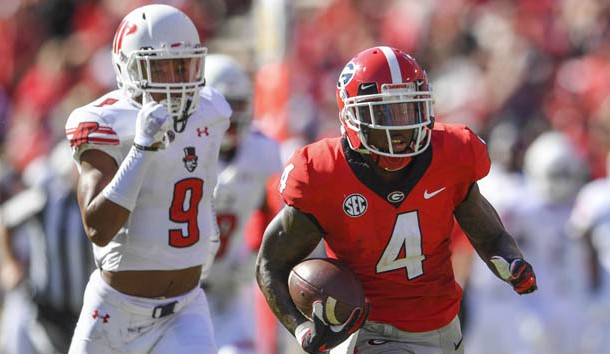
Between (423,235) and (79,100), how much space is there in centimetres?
813

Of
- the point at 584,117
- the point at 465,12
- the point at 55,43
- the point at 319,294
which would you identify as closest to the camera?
the point at 319,294

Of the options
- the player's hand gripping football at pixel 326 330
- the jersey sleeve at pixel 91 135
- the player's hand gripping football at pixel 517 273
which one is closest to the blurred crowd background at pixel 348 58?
the jersey sleeve at pixel 91 135

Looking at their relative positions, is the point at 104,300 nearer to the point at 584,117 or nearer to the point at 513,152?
the point at 513,152

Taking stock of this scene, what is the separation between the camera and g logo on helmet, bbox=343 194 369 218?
483cm

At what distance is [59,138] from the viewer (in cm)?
1273

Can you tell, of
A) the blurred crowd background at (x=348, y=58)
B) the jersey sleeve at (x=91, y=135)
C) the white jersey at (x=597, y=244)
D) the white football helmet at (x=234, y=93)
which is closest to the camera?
the jersey sleeve at (x=91, y=135)

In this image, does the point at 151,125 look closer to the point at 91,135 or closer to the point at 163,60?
the point at 91,135

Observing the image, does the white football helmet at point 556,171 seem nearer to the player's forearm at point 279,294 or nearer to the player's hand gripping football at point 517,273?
the player's hand gripping football at point 517,273

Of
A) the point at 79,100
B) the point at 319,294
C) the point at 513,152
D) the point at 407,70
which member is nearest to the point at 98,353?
the point at 319,294

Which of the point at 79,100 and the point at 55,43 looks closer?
the point at 79,100

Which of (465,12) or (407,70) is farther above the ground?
(407,70)

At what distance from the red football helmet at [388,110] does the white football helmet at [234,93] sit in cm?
236

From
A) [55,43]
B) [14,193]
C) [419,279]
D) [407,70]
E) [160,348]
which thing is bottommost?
[55,43]

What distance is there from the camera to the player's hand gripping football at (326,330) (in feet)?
15.3
